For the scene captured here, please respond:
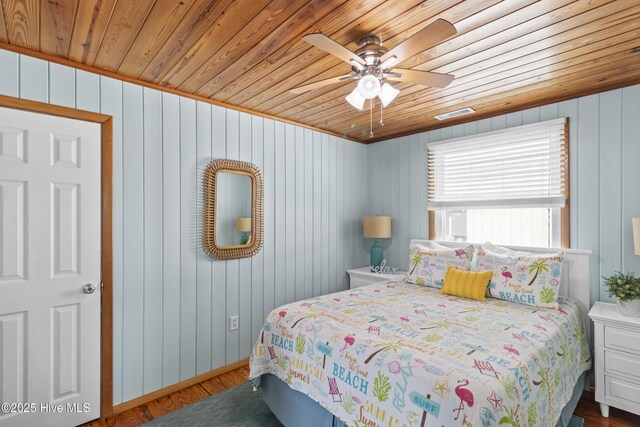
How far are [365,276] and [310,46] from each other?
2609mm

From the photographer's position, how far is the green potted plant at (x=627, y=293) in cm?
226

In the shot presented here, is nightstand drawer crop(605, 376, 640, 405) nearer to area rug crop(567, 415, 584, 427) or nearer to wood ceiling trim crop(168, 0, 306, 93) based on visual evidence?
area rug crop(567, 415, 584, 427)

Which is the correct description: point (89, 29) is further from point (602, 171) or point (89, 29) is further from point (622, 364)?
point (622, 364)

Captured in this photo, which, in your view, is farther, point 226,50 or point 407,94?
point 407,94

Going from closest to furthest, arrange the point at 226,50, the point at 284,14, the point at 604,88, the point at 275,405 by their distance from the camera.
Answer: the point at 284,14 < the point at 226,50 < the point at 275,405 < the point at 604,88

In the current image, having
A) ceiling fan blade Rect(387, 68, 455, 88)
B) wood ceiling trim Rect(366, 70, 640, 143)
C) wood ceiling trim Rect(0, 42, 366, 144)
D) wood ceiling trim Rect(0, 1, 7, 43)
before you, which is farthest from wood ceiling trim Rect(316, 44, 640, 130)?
wood ceiling trim Rect(0, 1, 7, 43)

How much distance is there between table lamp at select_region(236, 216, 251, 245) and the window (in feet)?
6.68

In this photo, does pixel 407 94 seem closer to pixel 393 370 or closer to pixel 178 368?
pixel 393 370

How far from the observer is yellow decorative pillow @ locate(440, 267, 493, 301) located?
2635mm

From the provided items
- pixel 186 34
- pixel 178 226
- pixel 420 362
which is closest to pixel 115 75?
pixel 186 34

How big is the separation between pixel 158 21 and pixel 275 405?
242 centimetres

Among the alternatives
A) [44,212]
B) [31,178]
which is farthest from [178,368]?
[31,178]

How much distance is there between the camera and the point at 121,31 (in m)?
1.82

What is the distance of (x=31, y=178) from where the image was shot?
81.0 inches
